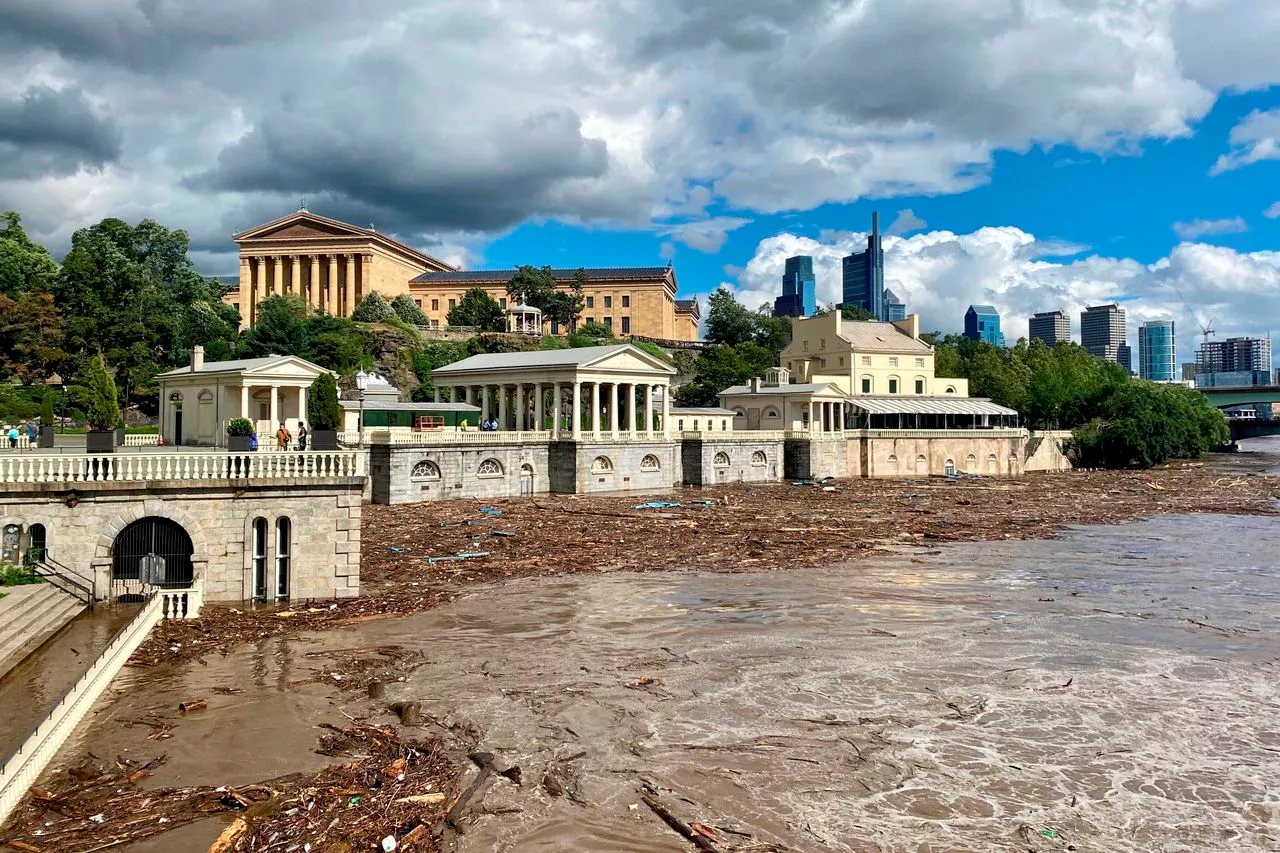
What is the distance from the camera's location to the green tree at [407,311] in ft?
350

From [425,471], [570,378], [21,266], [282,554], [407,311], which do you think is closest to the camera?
[282,554]

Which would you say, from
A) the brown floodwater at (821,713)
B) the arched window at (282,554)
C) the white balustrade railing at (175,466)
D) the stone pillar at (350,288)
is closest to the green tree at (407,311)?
the stone pillar at (350,288)

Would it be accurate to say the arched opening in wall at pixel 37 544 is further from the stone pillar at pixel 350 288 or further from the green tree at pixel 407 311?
the stone pillar at pixel 350 288

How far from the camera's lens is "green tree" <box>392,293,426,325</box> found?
10669cm

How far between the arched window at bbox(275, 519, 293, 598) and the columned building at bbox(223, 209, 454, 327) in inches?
3799

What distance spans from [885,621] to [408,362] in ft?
241

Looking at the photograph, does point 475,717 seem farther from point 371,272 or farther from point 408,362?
point 371,272

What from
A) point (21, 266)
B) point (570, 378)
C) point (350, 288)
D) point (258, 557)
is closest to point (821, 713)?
point (258, 557)

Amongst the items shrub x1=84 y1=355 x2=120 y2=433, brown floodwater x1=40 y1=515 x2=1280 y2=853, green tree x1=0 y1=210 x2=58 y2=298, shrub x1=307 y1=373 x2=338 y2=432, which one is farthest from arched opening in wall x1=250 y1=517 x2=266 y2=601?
green tree x1=0 y1=210 x2=58 y2=298

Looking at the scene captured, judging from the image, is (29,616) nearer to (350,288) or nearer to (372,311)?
(372,311)

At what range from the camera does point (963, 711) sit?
16688 mm

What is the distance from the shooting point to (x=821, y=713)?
54.0ft

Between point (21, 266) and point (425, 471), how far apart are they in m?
58.2

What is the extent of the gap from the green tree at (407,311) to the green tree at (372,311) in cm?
125
